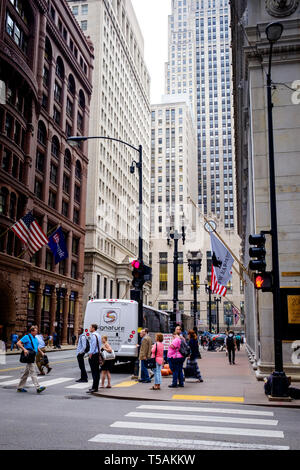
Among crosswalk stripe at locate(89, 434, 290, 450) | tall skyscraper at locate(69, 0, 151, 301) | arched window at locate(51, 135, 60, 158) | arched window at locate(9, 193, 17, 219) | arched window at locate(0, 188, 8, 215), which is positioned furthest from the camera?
tall skyscraper at locate(69, 0, 151, 301)

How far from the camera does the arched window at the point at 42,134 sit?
53.2 meters

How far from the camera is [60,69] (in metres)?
61.1

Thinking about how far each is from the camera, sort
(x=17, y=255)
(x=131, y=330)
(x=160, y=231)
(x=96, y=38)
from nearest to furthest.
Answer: (x=131, y=330) → (x=17, y=255) → (x=96, y=38) → (x=160, y=231)

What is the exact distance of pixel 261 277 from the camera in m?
12.8

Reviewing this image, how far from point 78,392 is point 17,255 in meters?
33.5

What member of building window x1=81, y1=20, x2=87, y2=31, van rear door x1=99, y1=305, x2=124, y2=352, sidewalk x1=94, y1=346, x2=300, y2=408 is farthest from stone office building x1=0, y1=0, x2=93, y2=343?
sidewalk x1=94, y1=346, x2=300, y2=408

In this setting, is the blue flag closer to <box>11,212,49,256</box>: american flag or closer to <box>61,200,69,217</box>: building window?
<box>11,212,49,256</box>: american flag

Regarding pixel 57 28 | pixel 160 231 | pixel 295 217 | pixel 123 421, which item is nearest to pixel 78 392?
pixel 123 421

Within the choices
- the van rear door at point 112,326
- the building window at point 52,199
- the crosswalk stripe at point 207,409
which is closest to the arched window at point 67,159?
the building window at point 52,199

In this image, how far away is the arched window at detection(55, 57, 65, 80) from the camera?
197 feet

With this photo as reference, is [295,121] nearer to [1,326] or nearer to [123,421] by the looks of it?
[123,421]
